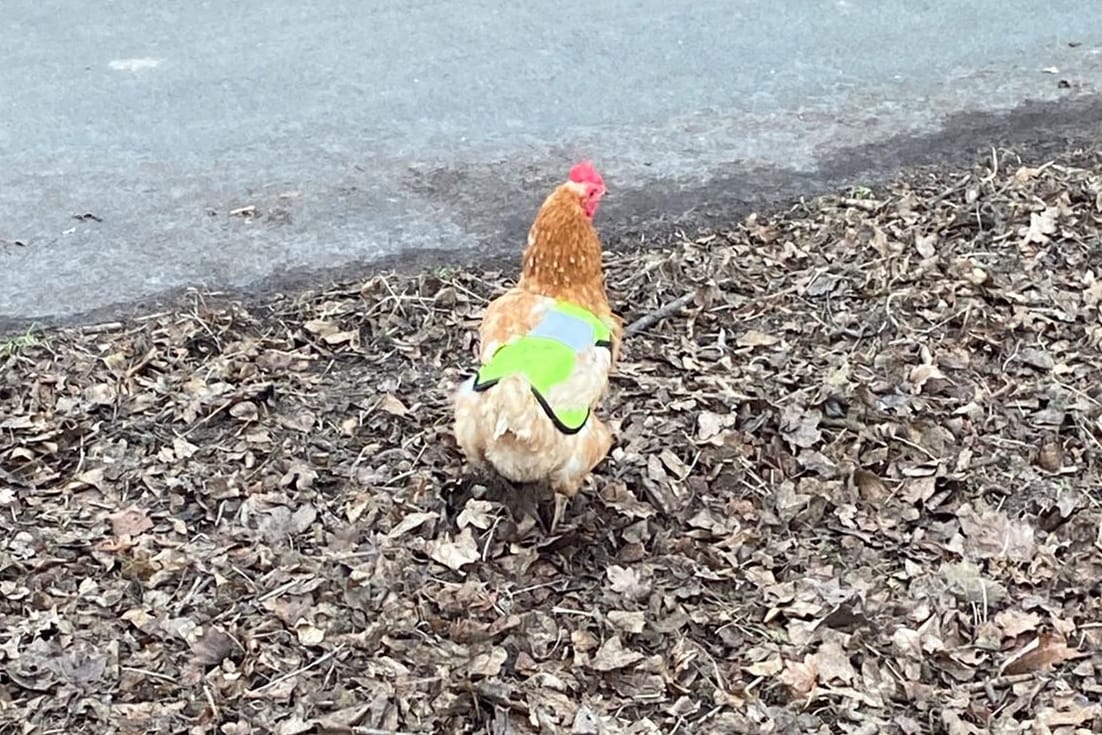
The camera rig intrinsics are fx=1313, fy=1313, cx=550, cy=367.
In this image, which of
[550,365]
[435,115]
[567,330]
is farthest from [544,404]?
[435,115]

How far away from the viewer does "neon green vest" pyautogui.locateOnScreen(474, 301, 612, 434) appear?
3.63 metres

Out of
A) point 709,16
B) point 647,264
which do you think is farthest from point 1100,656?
point 709,16

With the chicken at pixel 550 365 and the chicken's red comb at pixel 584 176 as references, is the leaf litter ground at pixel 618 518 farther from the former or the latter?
the chicken's red comb at pixel 584 176

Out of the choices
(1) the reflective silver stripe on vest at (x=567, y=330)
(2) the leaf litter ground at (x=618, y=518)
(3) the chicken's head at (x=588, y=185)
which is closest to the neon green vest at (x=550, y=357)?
(1) the reflective silver stripe on vest at (x=567, y=330)

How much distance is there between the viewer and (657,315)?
516 centimetres

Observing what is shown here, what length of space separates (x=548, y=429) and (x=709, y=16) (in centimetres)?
525

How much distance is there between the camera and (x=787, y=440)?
445 centimetres

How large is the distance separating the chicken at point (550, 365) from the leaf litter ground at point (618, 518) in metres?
0.36

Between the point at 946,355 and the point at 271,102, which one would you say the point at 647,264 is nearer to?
the point at 946,355

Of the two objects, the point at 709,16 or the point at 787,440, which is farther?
the point at 709,16

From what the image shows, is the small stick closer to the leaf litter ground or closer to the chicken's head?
the leaf litter ground

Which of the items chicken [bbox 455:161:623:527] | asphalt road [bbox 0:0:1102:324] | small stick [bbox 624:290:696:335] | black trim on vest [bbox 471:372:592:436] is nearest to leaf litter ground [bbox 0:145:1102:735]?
small stick [bbox 624:290:696:335]

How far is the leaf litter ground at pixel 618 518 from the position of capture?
3.48 m

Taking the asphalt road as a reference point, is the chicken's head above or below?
above
